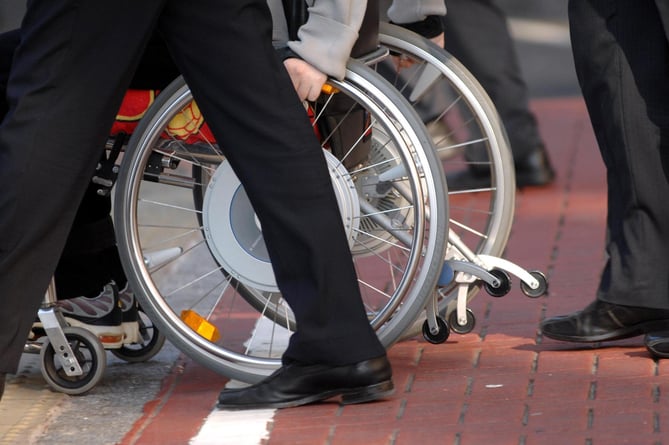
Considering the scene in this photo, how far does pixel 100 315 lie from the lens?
3781mm

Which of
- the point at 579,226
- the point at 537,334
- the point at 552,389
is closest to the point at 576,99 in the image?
the point at 579,226

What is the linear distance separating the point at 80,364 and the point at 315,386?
0.67m

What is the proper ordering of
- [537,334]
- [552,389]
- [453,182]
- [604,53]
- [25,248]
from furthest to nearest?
[453,182], [537,334], [604,53], [552,389], [25,248]

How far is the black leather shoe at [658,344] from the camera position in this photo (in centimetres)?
368

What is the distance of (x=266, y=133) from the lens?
327 cm

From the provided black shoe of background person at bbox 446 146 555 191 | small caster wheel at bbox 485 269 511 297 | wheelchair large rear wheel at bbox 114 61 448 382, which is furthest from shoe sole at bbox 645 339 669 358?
black shoe of background person at bbox 446 146 555 191

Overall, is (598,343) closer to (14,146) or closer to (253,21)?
(253,21)

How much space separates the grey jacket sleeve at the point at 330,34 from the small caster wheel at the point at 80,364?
0.92m

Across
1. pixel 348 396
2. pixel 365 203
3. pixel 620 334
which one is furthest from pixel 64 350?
pixel 620 334

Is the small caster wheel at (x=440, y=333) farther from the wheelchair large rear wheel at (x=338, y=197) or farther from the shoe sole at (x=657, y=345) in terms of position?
the shoe sole at (x=657, y=345)

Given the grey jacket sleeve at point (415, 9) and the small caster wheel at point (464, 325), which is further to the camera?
the grey jacket sleeve at point (415, 9)

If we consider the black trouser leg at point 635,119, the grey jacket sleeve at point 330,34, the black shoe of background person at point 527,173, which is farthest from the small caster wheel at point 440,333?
the black shoe of background person at point 527,173

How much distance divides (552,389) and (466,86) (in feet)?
2.91

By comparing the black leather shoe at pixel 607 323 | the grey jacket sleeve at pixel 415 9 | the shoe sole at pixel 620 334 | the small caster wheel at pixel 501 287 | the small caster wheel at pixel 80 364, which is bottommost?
the shoe sole at pixel 620 334
